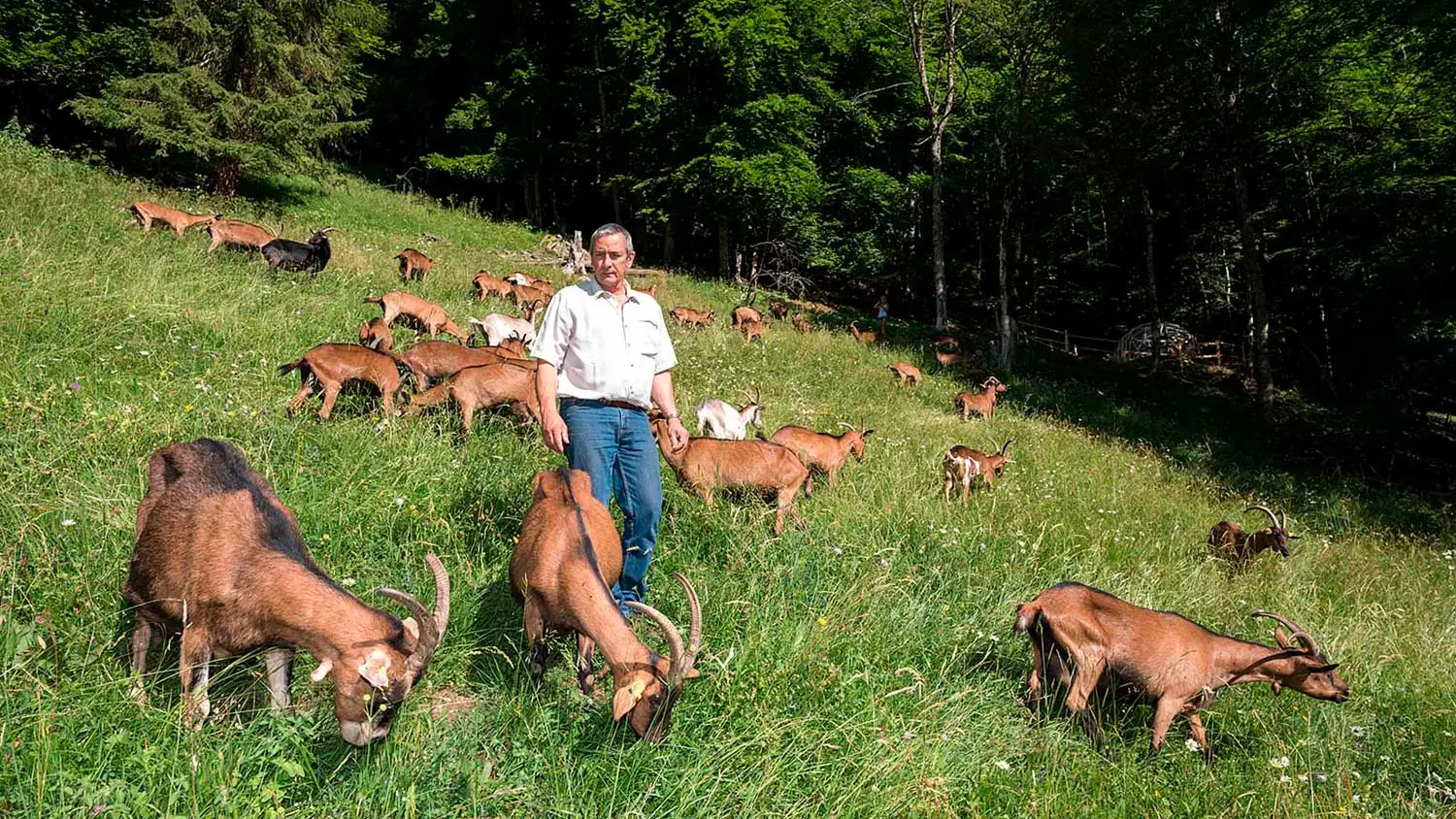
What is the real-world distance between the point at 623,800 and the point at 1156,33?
2006cm

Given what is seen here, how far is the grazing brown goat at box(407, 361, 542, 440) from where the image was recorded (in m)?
6.89

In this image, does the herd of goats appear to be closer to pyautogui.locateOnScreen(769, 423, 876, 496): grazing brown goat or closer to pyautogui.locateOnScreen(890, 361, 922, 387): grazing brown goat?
pyautogui.locateOnScreen(769, 423, 876, 496): grazing brown goat

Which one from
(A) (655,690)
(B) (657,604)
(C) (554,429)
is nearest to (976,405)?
(B) (657,604)

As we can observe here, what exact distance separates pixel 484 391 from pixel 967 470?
477cm

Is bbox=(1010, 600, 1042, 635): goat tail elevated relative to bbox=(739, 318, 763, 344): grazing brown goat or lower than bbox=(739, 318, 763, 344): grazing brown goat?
lower

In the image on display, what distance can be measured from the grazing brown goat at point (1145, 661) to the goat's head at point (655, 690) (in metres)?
2.28

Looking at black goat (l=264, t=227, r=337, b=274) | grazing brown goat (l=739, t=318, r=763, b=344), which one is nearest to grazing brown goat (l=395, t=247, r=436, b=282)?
black goat (l=264, t=227, r=337, b=274)

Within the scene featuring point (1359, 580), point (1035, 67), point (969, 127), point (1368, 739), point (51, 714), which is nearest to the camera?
point (51, 714)

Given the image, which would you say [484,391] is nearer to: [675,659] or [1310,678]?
[675,659]

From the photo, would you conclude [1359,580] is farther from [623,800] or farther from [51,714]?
[51,714]

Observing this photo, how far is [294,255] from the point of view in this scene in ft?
37.3

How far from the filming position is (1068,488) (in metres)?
8.91

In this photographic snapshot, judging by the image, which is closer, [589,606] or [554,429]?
[589,606]

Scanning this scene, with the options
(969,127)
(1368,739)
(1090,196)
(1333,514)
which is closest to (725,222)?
(969,127)
